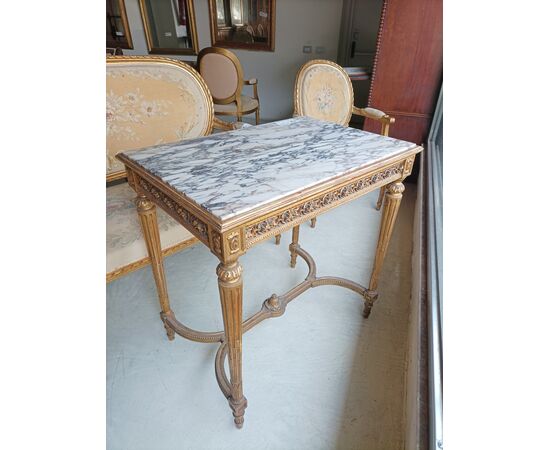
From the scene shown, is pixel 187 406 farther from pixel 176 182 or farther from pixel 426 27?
pixel 426 27

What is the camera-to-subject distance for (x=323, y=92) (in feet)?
7.27

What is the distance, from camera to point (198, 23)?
444 centimetres

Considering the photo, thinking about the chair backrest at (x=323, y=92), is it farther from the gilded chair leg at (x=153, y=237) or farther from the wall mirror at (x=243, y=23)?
the wall mirror at (x=243, y=23)

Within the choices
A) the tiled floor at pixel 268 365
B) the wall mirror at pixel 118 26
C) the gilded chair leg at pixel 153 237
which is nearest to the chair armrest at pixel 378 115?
the tiled floor at pixel 268 365

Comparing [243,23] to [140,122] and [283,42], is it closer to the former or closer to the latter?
[283,42]

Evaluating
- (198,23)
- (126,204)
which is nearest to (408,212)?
(126,204)

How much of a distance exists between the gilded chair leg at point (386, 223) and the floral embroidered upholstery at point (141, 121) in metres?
0.79

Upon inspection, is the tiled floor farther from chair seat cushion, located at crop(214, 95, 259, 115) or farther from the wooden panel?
chair seat cushion, located at crop(214, 95, 259, 115)

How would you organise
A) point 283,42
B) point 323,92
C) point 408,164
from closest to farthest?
point 408,164
point 323,92
point 283,42

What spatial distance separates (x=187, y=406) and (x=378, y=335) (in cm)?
85

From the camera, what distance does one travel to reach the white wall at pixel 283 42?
3869 mm

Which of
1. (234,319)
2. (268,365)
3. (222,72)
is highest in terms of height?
(222,72)

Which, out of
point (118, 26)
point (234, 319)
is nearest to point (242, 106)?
point (118, 26)

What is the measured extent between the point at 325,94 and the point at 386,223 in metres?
1.32
